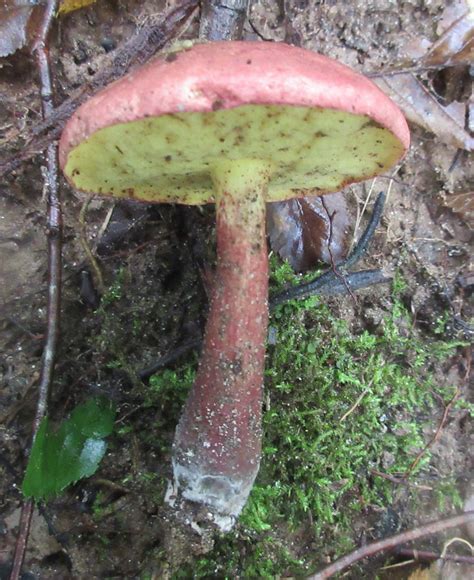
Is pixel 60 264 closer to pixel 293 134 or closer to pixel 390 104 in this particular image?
pixel 293 134

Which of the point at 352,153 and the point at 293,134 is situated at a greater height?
the point at 293,134

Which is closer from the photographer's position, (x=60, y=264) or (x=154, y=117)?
(x=154, y=117)

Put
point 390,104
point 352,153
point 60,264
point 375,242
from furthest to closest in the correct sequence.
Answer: point 375,242 < point 60,264 < point 352,153 < point 390,104

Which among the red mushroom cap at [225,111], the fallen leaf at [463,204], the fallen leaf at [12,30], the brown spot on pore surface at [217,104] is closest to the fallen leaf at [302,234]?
the red mushroom cap at [225,111]

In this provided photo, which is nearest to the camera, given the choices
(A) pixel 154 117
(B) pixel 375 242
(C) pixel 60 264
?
(A) pixel 154 117

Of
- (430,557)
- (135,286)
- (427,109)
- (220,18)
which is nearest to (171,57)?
(220,18)

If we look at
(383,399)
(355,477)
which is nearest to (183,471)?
(355,477)

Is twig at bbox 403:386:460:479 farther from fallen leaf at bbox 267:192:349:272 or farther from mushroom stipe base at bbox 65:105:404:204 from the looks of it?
mushroom stipe base at bbox 65:105:404:204

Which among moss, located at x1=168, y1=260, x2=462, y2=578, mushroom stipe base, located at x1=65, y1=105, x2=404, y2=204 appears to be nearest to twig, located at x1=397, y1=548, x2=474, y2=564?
moss, located at x1=168, y1=260, x2=462, y2=578
